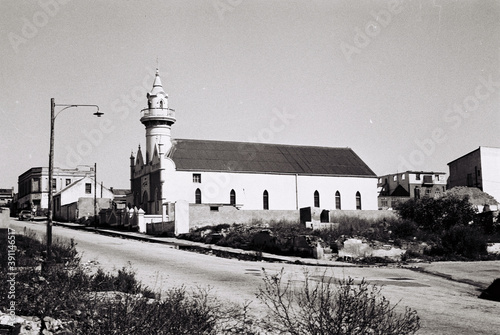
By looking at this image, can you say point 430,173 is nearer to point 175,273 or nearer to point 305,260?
point 305,260

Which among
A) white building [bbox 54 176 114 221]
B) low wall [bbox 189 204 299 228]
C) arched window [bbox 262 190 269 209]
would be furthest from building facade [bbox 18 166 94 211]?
low wall [bbox 189 204 299 228]

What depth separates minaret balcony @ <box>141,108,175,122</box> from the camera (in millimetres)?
55812

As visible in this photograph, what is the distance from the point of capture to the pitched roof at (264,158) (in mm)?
53781

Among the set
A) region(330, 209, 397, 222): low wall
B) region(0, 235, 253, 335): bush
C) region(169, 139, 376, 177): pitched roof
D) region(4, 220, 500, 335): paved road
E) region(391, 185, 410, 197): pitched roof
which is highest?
region(169, 139, 376, 177): pitched roof

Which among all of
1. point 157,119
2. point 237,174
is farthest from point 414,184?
point 157,119

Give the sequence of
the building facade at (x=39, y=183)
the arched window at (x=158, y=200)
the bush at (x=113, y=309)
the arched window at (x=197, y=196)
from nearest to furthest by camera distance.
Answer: the bush at (x=113, y=309)
the arched window at (x=158, y=200)
the arched window at (x=197, y=196)
the building facade at (x=39, y=183)

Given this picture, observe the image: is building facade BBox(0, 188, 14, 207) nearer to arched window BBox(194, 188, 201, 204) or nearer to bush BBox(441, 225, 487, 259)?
arched window BBox(194, 188, 201, 204)

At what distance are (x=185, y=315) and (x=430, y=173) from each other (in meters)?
88.5

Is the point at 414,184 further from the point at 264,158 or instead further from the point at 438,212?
the point at 438,212

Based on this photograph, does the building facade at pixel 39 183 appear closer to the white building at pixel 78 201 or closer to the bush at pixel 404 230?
the white building at pixel 78 201

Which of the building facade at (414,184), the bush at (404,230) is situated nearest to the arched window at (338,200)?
the building facade at (414,184)

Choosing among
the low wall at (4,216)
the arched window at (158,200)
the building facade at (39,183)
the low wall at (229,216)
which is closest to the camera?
the low wall at (4,216)

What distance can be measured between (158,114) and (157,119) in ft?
1.92

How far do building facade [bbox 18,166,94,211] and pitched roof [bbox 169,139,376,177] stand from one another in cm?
3022
